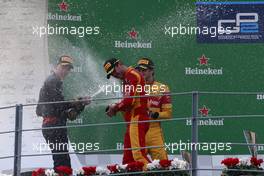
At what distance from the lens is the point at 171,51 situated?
1294 cm

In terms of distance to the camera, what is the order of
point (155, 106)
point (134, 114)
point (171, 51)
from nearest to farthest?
point (134, 114)
point (155, 106)
point (171, 51)

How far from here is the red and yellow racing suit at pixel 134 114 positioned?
11812mm

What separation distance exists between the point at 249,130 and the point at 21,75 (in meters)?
2.71

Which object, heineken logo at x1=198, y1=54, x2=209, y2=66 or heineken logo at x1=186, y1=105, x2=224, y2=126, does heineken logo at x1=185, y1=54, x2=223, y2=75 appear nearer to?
heineken logo at x1=198, y1=54, x2=209, y2=66

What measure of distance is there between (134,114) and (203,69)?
128 centimetres

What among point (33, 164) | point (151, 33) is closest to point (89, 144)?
point (33, 164)

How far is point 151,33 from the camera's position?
1293 cm

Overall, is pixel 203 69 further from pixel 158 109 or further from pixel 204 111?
pixel 158 109

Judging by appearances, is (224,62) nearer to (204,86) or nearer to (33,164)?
(204,86)

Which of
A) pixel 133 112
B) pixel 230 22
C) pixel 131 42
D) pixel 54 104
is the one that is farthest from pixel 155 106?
pixel 230 22

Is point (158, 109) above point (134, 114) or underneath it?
above

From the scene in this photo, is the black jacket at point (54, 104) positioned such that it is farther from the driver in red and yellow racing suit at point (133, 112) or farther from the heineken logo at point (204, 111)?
the heineken logo at point (204, 111)

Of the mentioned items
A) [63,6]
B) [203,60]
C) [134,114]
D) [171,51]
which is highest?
[63,6]

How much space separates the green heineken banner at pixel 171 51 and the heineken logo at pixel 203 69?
0.01 metres
